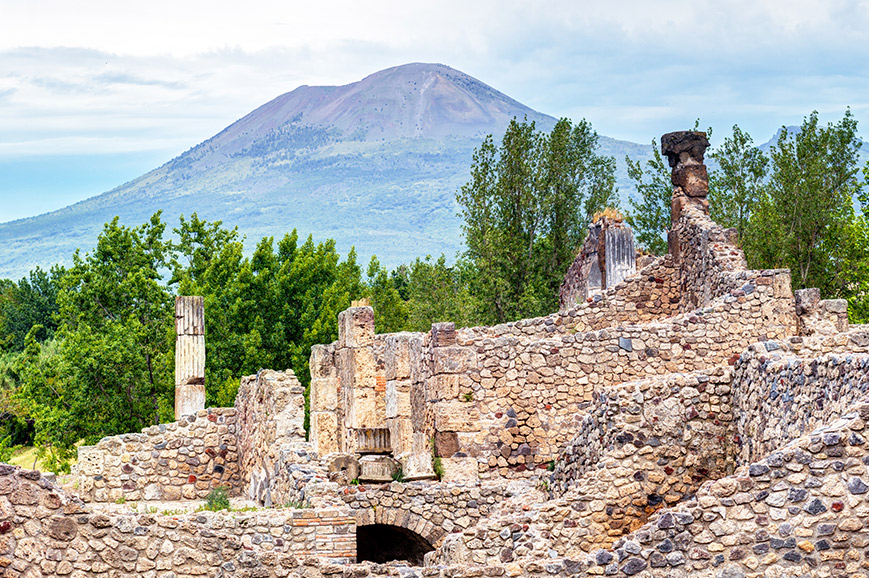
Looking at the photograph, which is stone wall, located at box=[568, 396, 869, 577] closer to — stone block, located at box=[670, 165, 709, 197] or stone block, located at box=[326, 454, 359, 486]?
stone block, located at box=[326, 454, 359, 486]

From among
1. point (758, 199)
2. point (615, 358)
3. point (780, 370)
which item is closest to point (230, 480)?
point (615, 358)

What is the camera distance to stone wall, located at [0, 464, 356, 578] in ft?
37.4

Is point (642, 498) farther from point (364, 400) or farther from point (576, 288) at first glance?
point (576, 288)

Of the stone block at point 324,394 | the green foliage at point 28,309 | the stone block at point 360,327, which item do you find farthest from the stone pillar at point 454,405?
the green foliage at point 28,309

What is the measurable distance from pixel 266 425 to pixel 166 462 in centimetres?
358

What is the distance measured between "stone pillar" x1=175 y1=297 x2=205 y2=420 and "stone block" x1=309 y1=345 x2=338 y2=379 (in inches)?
252

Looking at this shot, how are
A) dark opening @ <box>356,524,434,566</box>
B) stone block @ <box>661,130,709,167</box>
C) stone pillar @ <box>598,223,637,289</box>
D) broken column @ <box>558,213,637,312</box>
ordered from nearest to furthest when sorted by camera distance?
dark opening @ <box>356,524,434,566</box> < stone block @ <box>661,130,709,167</box> < stone pillar @ <box>598,223,637,289</box> < broken column @ <box>558,213,637,312</box>

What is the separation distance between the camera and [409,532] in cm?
1952

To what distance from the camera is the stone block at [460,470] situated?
19.2 meters

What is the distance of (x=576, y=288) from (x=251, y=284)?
18238mm

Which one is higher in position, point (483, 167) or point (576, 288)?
point (483, 167)

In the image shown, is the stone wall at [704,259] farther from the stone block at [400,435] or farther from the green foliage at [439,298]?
the green foliage at [439,298]

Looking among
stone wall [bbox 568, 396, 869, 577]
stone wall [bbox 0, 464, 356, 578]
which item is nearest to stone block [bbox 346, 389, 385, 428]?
stone wall [bbox 0, 464, 356, 578]

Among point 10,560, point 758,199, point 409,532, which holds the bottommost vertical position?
point 409,532
